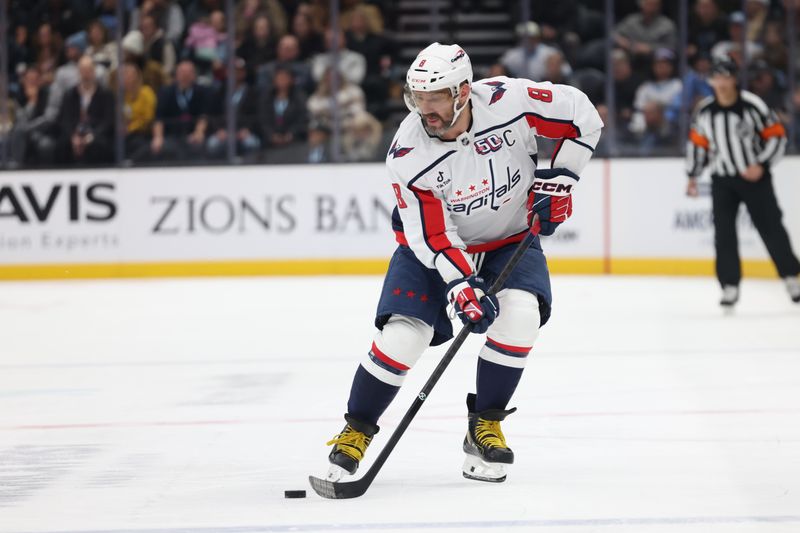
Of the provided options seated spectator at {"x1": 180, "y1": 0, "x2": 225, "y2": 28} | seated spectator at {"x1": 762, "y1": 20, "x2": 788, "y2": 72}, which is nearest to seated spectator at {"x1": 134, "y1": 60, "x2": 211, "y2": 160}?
seated spectator at {"x1": 180, "y1": 0, "x2": 225, "y2": 28}

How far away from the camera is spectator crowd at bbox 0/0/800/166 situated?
30.3 ft

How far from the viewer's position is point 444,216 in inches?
132

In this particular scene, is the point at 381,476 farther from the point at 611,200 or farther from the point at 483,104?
the point at 611,200

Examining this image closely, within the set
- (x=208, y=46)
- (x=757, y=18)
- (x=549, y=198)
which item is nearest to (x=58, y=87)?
(x=208, y=46)

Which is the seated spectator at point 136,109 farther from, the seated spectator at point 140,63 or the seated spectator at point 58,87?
the seated spectator at point 58,87

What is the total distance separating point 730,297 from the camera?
274 inches

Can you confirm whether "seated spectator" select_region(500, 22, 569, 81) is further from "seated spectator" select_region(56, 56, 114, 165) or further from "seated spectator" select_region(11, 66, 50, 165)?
"seated spectator" select_region(11, 66, 50, 165)

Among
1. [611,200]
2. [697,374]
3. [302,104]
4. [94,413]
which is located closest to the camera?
[94,413]

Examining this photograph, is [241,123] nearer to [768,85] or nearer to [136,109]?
[136,109]

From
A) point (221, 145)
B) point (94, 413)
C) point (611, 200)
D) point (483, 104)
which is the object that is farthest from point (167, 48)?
point (483, 104)

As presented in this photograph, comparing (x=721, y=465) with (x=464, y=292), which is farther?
(x=721, y=465)

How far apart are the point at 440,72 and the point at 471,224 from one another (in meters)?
0.47

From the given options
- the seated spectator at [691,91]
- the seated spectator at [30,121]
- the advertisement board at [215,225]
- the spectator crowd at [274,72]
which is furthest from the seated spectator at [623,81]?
the seated spectator at [30,121]

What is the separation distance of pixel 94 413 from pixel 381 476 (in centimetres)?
145
